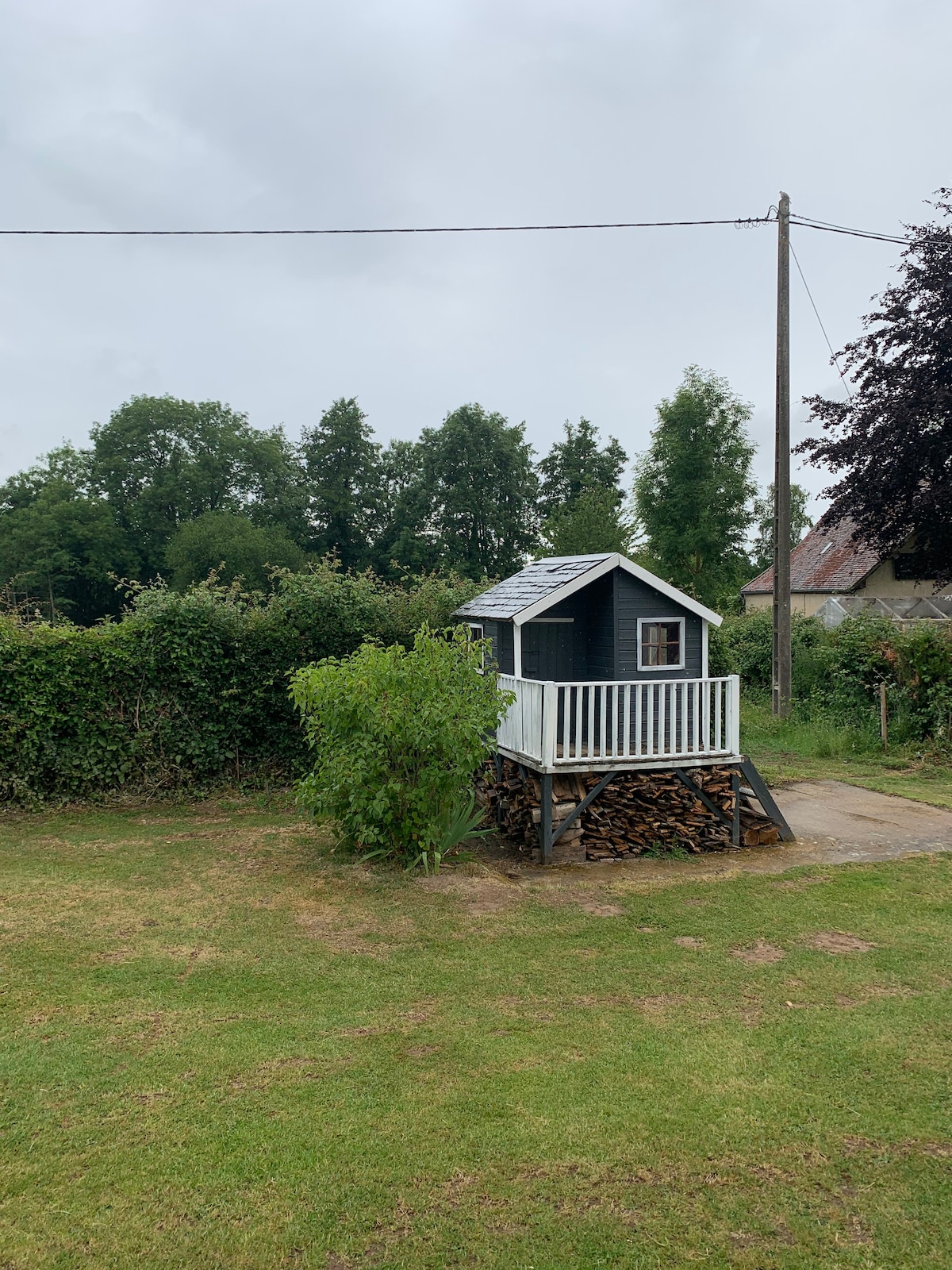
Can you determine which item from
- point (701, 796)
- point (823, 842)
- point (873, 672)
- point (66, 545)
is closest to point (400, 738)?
point (701, 796)

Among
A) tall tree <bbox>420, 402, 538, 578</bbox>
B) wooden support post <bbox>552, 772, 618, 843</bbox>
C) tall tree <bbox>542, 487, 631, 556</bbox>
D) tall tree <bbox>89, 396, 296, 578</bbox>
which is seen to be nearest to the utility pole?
wooden support post <bbox>552, 772, 618, 843</bbox>

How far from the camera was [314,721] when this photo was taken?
8234 millimetres

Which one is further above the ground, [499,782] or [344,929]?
[499,782]

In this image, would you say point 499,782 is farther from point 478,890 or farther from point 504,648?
point 478,890

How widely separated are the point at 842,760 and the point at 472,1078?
1159 centimetres

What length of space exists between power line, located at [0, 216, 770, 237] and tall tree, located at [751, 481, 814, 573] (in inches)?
973

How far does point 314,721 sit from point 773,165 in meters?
12.4

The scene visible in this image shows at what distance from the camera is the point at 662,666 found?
→ 9273 millimetres

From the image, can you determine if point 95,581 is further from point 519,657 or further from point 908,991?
point 908,991

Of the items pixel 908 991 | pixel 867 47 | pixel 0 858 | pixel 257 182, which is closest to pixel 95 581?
pixel 257 182

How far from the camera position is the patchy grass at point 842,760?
478 inches

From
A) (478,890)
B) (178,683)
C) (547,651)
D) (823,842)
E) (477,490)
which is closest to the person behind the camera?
(478,890)

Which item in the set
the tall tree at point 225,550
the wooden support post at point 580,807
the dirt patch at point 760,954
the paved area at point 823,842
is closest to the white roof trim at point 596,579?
the wooden support post at point 580,807

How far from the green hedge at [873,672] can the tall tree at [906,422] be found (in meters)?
3.20
